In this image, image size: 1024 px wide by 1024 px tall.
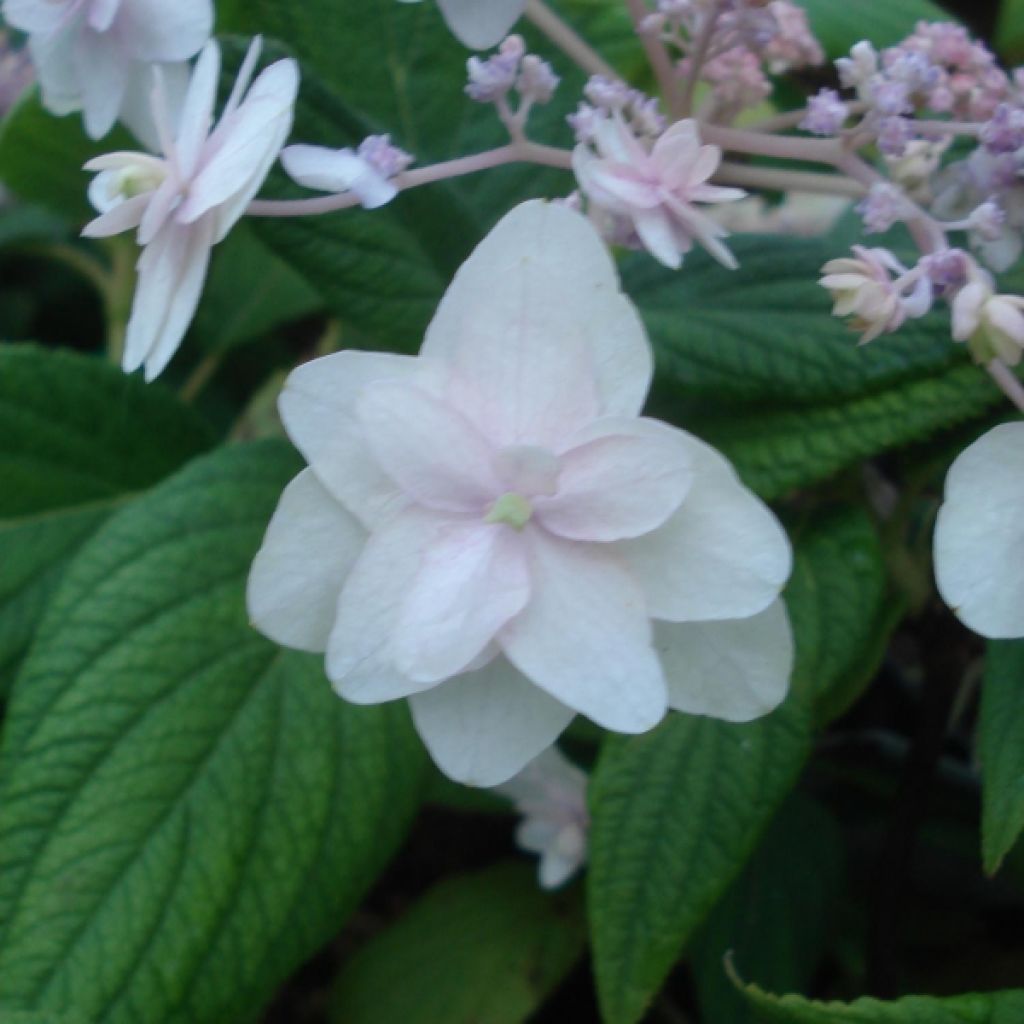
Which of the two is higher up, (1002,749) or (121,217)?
(121,217)

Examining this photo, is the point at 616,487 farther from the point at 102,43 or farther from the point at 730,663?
the point at 102,43

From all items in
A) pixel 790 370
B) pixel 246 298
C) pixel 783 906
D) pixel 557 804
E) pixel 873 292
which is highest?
pixel 873 292

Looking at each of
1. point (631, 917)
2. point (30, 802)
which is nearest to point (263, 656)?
point (30, 802)

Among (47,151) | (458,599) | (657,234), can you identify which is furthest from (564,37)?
(47,151)

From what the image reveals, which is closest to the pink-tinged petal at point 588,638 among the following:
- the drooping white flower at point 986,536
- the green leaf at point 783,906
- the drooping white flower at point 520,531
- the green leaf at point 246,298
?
the drooping white flower at point 520,531

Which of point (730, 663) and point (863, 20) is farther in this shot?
point (863, 20)

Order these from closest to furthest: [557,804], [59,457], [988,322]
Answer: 1. [988,322]
2. [557,804]
3. [59,457]

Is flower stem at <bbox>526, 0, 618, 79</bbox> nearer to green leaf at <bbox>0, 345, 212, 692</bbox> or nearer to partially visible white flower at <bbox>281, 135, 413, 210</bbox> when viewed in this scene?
partially visible white flower at <bbox>281, 135, 413, 210</bbox>

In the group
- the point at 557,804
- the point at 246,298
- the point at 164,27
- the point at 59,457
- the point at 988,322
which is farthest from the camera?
the point at 246,298

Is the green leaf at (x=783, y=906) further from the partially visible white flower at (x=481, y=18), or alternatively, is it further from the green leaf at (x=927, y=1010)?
the partially visible white flower at (x=481, y=18)
